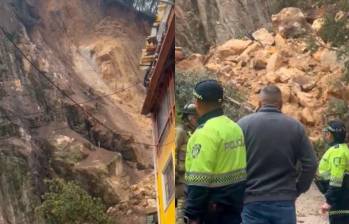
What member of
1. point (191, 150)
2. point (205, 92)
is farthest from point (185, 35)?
point (191, 150)

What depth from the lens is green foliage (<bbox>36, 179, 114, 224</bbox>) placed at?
69.0 inches

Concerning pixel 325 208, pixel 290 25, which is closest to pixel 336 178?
pixel 325 208

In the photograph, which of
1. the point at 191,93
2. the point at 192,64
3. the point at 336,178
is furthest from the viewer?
the point at 336,178

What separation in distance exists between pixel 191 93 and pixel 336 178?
1.55 m

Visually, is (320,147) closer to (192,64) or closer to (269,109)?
(269,109)

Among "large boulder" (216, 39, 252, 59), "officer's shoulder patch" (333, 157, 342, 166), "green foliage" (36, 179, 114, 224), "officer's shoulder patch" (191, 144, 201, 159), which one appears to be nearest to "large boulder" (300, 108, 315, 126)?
"large boulder" (216, 39, 252, 59)

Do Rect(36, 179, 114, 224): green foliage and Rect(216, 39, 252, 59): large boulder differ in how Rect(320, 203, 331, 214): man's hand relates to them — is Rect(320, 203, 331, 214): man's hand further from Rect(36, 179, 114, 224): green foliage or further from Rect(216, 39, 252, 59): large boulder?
Rect(36, 179, 114, 224): green foliage

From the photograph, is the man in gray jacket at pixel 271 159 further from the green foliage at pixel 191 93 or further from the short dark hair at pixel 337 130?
the short dark hair at pixel 337 130

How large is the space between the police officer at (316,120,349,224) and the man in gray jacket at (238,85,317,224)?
30.3 inches

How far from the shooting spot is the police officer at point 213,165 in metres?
1.56

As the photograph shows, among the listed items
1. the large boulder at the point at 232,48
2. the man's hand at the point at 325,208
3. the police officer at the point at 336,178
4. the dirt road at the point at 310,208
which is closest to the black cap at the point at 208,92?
the large boulder at the point at 232,48

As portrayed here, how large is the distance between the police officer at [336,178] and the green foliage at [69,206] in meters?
1.35

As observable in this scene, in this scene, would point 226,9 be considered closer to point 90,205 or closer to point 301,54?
point 301,54

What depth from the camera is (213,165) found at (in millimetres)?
1590
